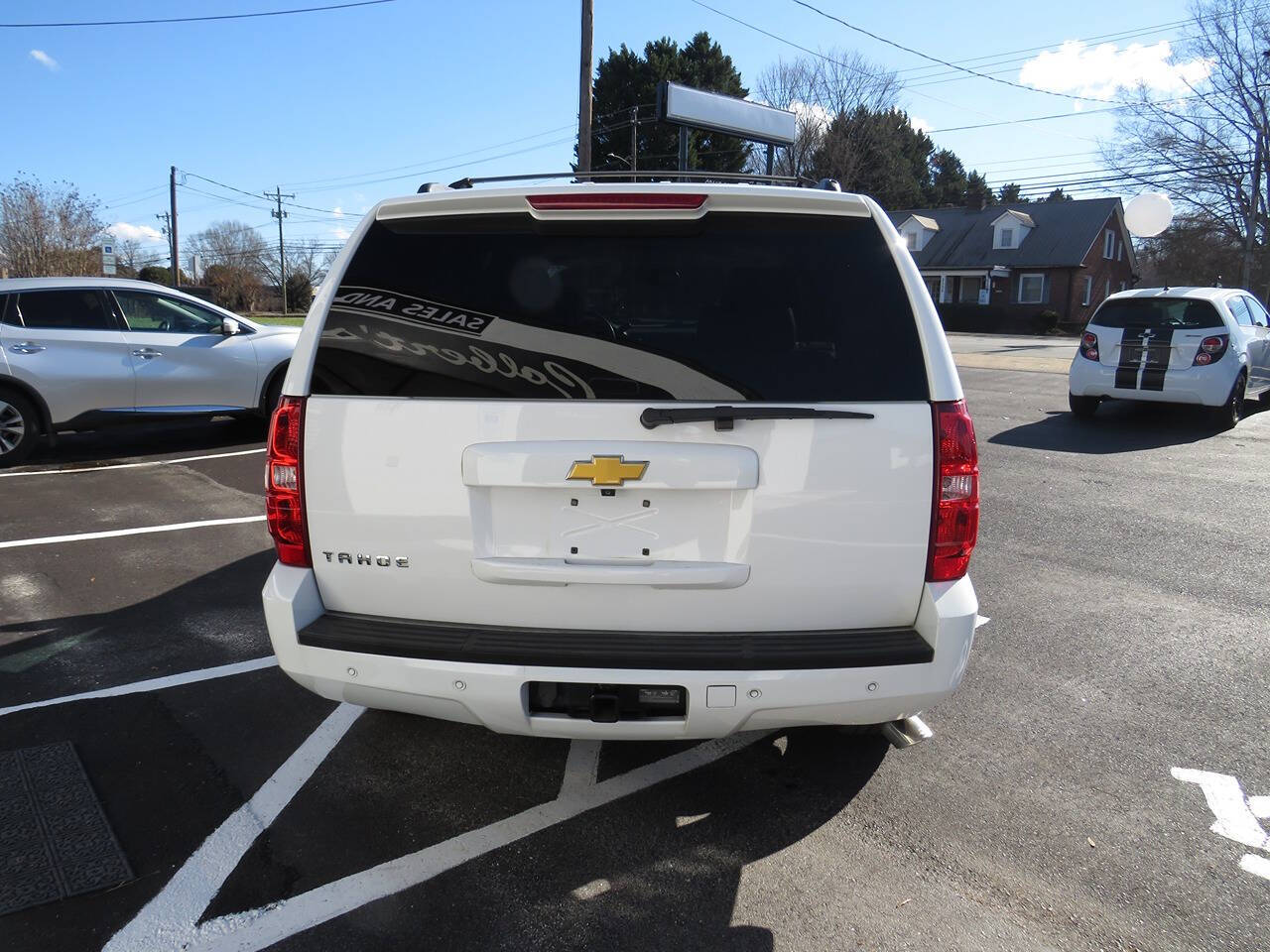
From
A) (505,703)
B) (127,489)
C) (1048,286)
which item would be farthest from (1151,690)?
(1048,286)

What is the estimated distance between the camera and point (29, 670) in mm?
4121

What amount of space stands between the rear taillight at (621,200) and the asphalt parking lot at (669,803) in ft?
6.57

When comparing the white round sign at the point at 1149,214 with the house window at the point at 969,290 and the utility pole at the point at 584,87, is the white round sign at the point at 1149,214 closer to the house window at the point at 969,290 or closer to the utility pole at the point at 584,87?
the utility pole at the point at 584,87

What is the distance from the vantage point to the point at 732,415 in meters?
2.51

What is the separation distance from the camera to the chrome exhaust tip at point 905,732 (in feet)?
9.95

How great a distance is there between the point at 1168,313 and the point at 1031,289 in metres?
42.3

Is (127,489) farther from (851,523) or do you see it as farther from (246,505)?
(851,523)

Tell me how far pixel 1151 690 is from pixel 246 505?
646 cm

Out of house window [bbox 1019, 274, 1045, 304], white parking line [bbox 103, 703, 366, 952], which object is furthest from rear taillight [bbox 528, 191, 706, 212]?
house window [bbox 1019, 274, 1045, 304]

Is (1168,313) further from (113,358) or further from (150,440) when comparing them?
(150,440)

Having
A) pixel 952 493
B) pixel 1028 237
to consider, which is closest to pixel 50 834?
pixel 952 493

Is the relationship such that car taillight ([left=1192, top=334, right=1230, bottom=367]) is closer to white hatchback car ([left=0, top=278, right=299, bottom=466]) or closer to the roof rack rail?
the roof rack rail

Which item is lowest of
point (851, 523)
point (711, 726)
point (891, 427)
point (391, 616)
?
point (711, 726)

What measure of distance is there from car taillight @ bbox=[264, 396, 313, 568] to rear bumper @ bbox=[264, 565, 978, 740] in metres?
0.14
